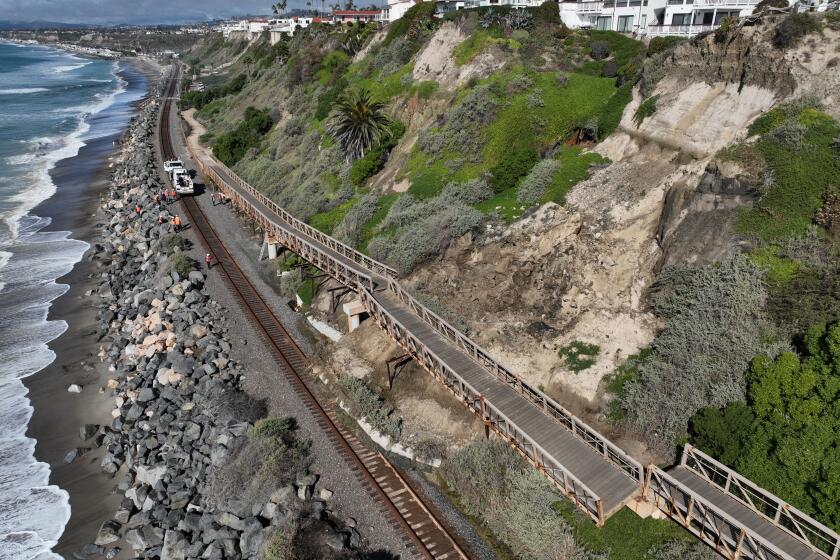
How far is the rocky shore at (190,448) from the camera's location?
16203 millimetres

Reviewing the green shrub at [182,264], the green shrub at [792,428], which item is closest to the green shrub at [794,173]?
the green shrub at [792,428]

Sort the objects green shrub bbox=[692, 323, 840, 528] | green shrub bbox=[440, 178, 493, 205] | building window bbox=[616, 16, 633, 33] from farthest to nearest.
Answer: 1. building window bbox=[616, 16, 633, 33]
2. green shrub bbox=[440, 178, 493, 205]
3. green shrub bbox=[692, 323, 840, 528]

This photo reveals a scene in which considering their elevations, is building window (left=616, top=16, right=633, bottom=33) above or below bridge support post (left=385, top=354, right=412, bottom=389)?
above

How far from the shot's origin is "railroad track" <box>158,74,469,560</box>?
1597 cm

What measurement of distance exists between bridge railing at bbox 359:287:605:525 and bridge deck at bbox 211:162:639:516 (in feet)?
1.10

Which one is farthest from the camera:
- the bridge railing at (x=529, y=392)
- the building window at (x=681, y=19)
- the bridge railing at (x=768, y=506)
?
the building window at (x=681, y=19)

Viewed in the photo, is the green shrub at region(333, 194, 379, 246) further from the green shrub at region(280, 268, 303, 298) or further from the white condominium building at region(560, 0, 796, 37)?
the white condominium building at region(560, 0, 796, 37)

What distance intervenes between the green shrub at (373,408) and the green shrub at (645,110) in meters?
18.6

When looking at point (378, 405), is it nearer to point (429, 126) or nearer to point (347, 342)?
point (347, 342)

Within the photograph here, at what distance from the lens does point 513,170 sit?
1110 inches

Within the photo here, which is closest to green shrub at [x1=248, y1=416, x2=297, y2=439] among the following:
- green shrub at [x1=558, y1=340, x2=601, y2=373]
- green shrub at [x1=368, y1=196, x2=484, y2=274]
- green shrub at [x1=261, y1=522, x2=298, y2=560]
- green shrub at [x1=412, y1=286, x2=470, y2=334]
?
green shrub at [x1=261, y1=522, x2=298, y2=560]

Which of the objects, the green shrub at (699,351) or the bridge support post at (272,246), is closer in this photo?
the green shrub at (699,351)

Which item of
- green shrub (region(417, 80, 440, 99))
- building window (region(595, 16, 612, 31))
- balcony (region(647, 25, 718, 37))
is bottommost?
green shrub (region(417, 80, 440, 99))

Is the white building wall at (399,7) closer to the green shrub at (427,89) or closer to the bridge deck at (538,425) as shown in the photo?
the green shrub at (427,89)
